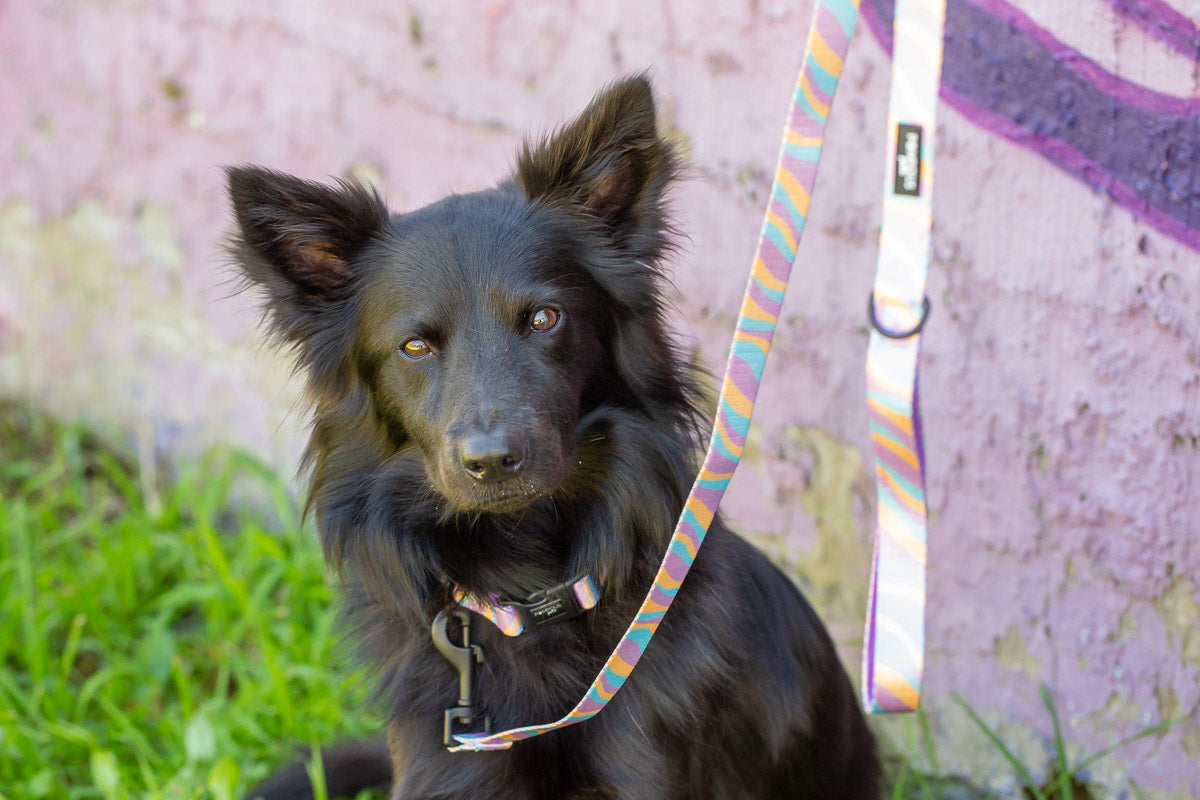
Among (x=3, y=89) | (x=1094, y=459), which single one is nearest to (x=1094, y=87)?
(x=1094, y=459)

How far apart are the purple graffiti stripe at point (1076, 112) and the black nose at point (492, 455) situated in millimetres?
1531

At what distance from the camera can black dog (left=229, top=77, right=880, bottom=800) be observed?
201cm

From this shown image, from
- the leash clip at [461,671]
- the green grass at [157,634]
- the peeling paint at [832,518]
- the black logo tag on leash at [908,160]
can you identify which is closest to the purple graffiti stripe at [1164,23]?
the black logo tag on leash at [908,160]

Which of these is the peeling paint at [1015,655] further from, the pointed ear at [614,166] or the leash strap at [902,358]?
the pointed ear at [614,166]

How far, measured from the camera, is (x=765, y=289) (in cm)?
155

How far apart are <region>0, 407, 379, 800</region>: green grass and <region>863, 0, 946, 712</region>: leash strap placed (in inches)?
52.3

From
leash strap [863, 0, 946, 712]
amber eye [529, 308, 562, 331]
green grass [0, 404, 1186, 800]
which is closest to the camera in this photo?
leash strap [863, 0, 946, 712]

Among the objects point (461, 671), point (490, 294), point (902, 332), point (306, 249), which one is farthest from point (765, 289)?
point (306, 249)

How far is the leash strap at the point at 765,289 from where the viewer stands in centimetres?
148

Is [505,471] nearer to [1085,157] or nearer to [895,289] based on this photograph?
[895,289]

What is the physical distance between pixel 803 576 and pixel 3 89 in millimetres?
4161

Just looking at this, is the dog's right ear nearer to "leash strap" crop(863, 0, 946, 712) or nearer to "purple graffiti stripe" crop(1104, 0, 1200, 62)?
"leash strap" crop(863, 0, 946, 712)

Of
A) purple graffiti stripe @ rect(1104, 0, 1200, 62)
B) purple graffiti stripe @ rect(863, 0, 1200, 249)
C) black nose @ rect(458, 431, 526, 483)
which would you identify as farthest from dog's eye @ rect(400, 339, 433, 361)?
purple graffiti stripe @ rect(1104, 0, 1200, 62)

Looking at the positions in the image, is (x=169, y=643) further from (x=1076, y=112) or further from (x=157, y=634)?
(x=1076, y=112)
